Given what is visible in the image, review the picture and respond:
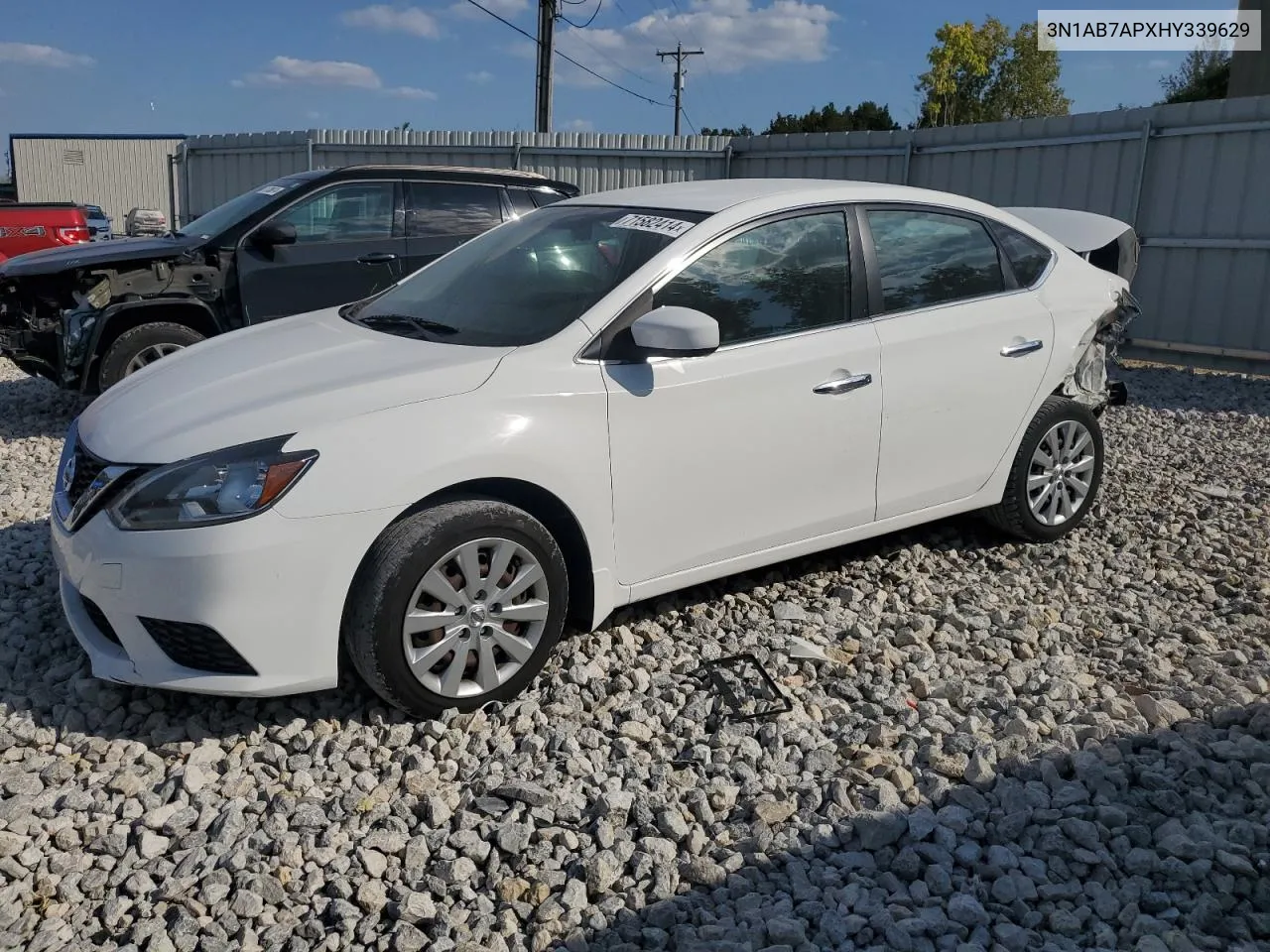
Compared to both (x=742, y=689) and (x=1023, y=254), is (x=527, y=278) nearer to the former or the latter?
(x=742, y=689)

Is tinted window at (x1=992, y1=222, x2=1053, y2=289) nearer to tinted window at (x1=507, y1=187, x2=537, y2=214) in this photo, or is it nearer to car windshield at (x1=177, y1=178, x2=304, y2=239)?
tinted window at (x1=507, y1=187, x2=537, y2=214)

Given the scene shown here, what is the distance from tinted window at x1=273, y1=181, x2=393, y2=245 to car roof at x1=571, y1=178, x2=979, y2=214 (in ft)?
12.2

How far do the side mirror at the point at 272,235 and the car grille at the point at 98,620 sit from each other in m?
4.56

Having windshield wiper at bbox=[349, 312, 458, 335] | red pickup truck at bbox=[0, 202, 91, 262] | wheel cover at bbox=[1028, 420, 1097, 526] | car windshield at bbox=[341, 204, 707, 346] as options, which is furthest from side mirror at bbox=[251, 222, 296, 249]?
red pickup truck at bbox=[0, 202, 91, 262]

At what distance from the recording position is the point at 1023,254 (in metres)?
5.01

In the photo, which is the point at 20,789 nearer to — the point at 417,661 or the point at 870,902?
the point at 417,661

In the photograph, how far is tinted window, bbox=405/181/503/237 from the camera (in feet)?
26.8

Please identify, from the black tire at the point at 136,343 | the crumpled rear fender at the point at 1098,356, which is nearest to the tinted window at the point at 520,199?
the black tire at the point at 136,343

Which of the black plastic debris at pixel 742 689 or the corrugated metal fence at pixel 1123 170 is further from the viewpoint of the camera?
the corrugated metal fence at pixel 1123 170

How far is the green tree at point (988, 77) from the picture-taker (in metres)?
44.2

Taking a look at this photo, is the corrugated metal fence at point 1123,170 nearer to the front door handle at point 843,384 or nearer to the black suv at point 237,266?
the black suv at point 237,266

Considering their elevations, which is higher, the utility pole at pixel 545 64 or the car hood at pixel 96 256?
the utility pole at pixel 545 64

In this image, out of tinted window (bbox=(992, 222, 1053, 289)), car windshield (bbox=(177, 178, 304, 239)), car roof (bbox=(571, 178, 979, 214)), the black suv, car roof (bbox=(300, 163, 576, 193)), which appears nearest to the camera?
car roof (bbox=(571, 178, 979, 214))

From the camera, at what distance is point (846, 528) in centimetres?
444
